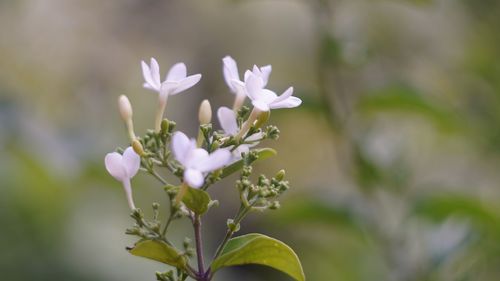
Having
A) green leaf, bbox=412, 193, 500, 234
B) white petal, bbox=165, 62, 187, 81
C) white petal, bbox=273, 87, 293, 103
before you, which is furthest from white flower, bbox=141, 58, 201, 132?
green leaf, bbox=412, 193, 500, 234

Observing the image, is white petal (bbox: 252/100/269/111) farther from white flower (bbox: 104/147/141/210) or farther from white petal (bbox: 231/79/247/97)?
white flower (bbox: 104/147/141/210)

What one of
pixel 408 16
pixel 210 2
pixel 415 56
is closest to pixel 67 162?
pixel 415 56

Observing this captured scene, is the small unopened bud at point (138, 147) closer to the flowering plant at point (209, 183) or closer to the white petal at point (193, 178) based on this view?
the flowering plant at point (209, 183)

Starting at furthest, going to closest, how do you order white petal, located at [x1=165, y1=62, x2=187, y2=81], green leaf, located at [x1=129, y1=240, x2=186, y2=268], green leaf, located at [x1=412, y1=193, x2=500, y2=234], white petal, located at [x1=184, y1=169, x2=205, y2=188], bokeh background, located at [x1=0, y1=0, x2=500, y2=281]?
bokeh background, located at [x1=0, y1=0, x2=500, y2=281], green leaf, located at [x1=412, y1=193, x2=500, y2=234], white petal, located at [x1=165, y1=62, x2=187, y2=81], green leaf, located at [x1=129, y1=240, x2=186, y2=268], white petal, located at [x1=184, y1=169, x2=205, y2=188]

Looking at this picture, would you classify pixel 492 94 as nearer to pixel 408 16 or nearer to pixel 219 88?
pixel 408 16

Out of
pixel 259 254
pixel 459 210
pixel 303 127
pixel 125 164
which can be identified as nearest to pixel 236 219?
pixel 259 254

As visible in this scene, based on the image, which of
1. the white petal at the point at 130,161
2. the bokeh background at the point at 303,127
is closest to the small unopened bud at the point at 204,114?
the white petal at the point at 130,161
